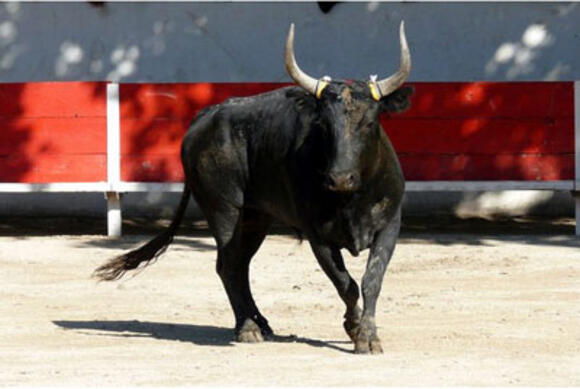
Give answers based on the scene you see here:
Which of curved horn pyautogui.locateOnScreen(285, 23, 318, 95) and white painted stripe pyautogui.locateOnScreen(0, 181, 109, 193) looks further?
white painted stripe pyautogui.locateOnScreen(0, 181, 109, 193)

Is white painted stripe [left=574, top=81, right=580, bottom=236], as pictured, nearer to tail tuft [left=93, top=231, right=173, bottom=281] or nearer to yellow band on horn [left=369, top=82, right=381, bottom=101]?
tail tuft [left=93, top=231, right=173, bottom=281]

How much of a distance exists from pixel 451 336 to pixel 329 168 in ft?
Result: 4.27

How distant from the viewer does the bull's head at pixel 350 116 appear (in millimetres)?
8531

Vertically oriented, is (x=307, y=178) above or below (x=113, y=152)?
above

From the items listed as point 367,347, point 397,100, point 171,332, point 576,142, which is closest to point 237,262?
point 171,332

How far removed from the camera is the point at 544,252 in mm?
13562

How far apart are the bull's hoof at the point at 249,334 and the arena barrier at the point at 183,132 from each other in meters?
6.02

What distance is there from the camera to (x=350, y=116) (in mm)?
8594

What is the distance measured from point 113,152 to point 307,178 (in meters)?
6.58

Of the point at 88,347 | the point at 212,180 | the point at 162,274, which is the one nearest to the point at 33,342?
the point at 88,347

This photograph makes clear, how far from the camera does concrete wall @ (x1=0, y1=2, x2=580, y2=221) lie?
16.1 meters

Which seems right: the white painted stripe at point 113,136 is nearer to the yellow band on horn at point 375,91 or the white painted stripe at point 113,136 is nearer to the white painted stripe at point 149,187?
the white painted stripe at point 149,187

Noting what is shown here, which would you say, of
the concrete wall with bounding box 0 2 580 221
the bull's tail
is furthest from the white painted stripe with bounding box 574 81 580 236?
the bull's tail

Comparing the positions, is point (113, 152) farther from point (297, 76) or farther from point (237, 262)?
point (297, 76)
